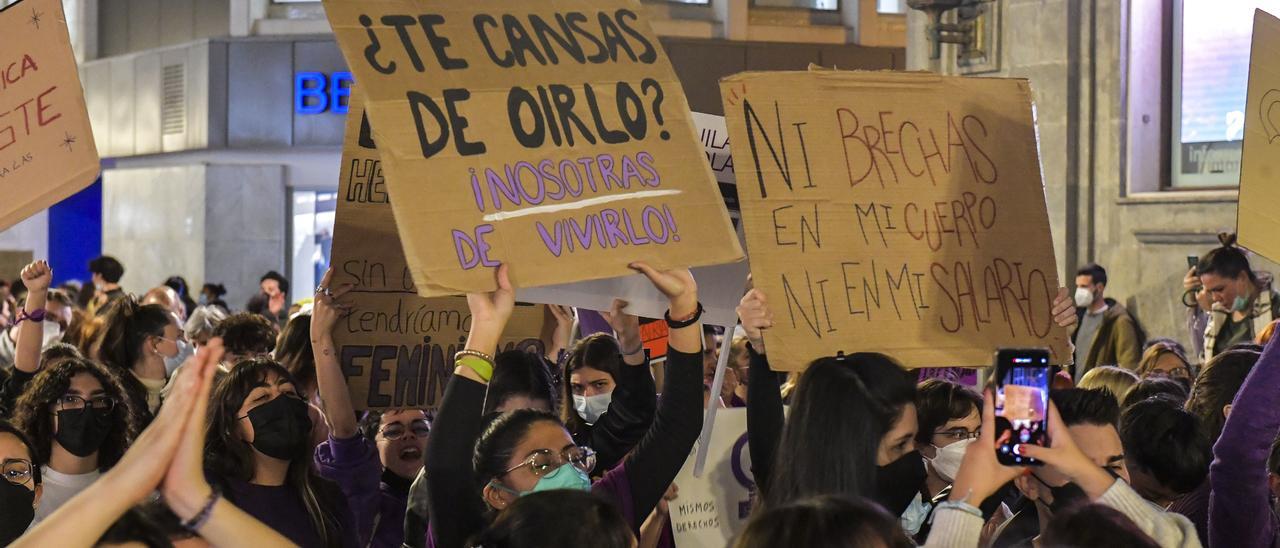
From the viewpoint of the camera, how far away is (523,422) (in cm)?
381

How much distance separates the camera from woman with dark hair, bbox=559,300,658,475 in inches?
181

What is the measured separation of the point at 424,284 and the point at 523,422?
1.39 feet

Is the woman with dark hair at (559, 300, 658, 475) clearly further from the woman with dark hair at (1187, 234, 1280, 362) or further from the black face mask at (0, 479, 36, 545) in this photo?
the woman with dark hair at (1187, 234, 1280, 362)

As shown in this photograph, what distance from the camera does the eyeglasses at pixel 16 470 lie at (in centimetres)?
405

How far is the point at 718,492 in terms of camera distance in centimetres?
A: 500

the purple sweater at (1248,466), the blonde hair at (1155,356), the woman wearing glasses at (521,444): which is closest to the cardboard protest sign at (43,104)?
the woman wearing glasses at (521,444)

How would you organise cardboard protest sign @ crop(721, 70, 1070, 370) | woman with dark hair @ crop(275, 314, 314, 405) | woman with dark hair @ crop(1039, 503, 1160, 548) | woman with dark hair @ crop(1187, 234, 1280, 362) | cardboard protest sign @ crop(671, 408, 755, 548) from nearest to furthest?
woman with dark hair @ crop(1039, 503, 1160, 548) → cardboard protest sign @ crop(721, 70, 1070, 370) → cardboard protest sign @ crop(671, 408, 755, 548) → woman with dark hair @ crop(275, 314, 314, 405) → woman with dark hair @ crop(1187, 234, 1280, 362)

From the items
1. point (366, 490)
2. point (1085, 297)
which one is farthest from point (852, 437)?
point (1085, 297)

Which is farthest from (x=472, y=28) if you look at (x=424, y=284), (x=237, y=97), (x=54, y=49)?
(x=237, y=97)

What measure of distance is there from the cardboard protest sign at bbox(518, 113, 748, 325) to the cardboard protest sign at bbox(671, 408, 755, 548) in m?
0.36

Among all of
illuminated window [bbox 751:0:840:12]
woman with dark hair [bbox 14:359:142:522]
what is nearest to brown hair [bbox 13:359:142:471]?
woman with dark hair [bbox 14:359:142:522]

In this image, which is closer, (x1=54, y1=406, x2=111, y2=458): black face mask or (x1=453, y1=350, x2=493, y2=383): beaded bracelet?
(x1=453, y1=350, x2=493, y2=383): beaded bracelet

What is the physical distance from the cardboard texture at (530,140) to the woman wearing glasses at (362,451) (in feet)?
3.22

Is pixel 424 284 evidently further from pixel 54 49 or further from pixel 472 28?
pixel 54 49
